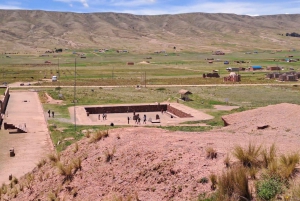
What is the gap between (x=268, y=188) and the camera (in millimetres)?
10680

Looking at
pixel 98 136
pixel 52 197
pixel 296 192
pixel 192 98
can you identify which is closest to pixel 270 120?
pixel 98 136

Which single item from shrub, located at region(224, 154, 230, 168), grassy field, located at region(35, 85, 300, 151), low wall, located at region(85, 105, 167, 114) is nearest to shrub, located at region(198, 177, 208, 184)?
shrub, located at region(224, 154, 230, 168)

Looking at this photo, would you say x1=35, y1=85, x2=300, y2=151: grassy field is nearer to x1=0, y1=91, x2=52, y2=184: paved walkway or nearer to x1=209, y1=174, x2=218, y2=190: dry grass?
x1=0, y1=91, x2=52, y2=184: paved walkway

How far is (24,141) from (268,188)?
2442 centimetres

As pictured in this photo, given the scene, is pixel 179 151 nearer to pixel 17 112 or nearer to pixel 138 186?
pixel 138 186

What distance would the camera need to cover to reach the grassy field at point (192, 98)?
36062 millimetres

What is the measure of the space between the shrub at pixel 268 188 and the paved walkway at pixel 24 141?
1524 centimetres

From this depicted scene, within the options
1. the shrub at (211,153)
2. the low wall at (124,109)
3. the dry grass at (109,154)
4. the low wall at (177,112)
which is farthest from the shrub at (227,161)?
the low wall at (124,109)

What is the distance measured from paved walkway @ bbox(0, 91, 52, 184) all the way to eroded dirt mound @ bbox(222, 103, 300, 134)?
12824 mm

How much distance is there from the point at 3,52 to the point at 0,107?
477ft

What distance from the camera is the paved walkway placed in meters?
24.4

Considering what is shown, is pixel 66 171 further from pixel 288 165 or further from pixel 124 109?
pixel 124 109

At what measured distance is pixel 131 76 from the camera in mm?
97125

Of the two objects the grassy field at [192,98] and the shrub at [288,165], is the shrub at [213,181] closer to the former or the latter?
the shrub at [288,165]
